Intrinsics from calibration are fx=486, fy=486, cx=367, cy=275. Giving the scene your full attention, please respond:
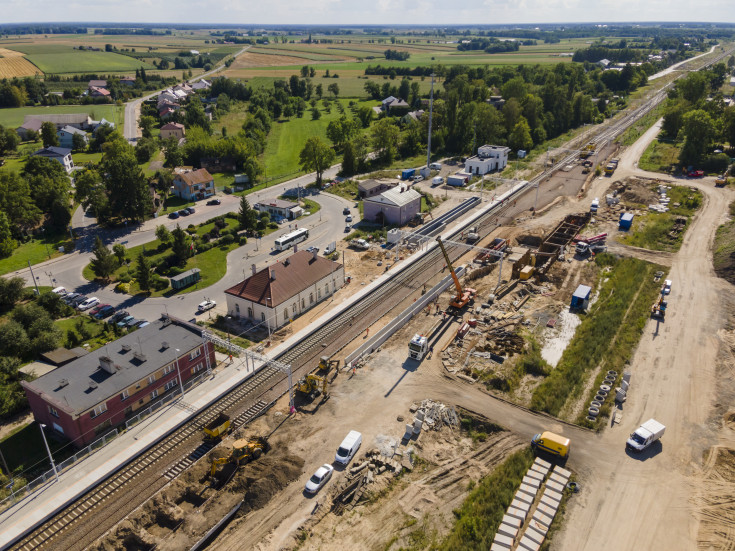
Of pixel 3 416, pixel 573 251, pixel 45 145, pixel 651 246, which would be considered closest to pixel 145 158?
pixel 45 145

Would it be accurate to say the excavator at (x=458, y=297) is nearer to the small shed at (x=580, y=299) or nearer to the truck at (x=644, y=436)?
the small shed at (x=580, y=299)

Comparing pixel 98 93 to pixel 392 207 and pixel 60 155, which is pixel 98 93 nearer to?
pixel 60 155

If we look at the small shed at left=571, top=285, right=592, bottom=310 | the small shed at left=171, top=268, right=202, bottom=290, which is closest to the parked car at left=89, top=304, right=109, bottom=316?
the small shed at left=171, top=268, right=202, bottom=290

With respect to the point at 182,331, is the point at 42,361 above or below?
below

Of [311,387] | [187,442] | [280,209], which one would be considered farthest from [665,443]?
[280,209]

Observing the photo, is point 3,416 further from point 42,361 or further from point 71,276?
point 71,276

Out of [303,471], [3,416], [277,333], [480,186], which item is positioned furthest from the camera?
[480,186]
